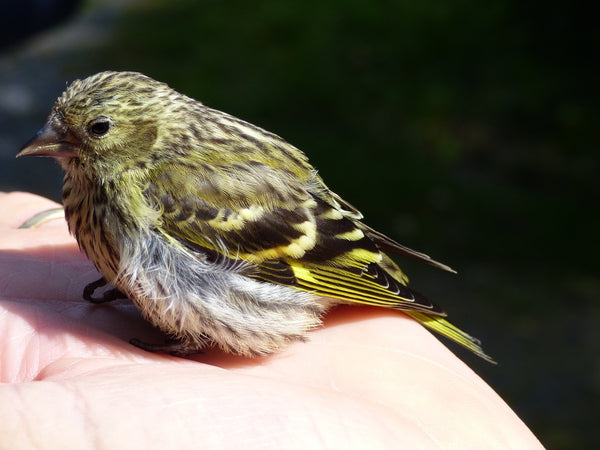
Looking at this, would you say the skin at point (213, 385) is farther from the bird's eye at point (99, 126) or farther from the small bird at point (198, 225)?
the bird's eye at point (99, 126)

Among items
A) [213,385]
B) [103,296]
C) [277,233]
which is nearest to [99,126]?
[103,296]

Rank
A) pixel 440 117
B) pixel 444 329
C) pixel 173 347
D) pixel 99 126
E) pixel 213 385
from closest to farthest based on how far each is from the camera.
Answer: pixel 213 385, pixel 173 347, pixel 99 126, pixel 444 329, pixel 440 117

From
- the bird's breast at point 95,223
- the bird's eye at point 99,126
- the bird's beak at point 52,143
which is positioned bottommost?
the bird's breast at point 95,223

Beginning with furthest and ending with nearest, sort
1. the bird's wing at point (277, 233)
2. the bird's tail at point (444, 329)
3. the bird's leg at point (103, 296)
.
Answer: the bird's tail at point (444, 329) < the bird's leg at point (103, 296) < the bird's wing at point (277, 233)

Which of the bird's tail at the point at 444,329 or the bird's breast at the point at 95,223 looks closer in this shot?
the bird's breast at the point at 95,223

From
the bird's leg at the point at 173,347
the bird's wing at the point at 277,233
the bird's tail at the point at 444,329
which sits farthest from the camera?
the bird's tail at the point at 444,329

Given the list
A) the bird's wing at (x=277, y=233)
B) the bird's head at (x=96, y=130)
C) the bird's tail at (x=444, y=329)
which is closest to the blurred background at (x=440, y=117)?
the bird's tail at (x=444, y=329)

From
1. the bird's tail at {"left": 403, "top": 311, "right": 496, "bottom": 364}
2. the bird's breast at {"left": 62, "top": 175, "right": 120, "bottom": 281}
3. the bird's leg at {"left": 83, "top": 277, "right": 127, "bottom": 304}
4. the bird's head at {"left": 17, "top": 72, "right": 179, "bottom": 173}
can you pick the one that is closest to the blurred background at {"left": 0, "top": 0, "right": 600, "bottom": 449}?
the bird's tail at {"left": 403, "top": 311, "right": 496, "bottom": 364}

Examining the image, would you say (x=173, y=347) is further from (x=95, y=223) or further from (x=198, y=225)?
(x=95, y=223)
